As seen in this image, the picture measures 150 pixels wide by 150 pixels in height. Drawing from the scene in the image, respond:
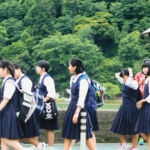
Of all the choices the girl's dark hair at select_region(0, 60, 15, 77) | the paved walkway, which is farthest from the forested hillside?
the girl's dark hair at select_region(0, 60, 15, 77)

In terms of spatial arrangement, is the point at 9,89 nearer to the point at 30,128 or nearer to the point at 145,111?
the point at 30,128

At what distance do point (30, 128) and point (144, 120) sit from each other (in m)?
1.64

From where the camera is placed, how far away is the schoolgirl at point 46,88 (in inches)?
268

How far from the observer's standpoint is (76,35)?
70688mm

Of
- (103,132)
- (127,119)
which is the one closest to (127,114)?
(127,119)

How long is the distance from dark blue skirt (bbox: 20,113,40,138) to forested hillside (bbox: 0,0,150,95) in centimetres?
5377

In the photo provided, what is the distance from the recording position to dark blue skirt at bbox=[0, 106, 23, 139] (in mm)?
5625

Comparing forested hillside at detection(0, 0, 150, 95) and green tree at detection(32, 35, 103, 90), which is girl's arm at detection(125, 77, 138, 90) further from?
green tree at detection(32, 35, 103, 90)

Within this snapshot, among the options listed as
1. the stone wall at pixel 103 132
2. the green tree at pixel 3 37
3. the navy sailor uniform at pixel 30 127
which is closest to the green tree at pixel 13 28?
the green tree at pixel 3 37

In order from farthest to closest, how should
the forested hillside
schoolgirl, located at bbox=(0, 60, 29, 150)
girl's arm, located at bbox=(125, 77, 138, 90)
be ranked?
the forested hillside, girl's arm, located at bbox=(125, 77, 138, 90), schoolgirl, located at bbox=(0, 60, 29, 150)

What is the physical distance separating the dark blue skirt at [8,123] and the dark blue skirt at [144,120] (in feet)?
6.10

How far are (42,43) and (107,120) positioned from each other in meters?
60.9

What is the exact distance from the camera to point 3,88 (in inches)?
221

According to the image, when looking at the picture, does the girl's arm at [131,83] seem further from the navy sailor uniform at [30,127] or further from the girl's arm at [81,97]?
the navy sailor uniform at [30,127]
